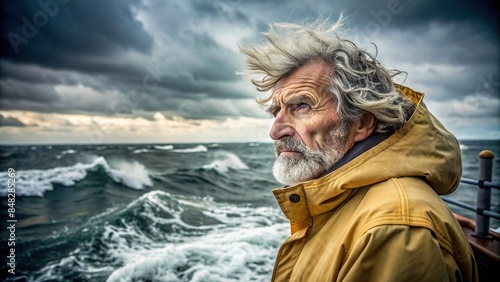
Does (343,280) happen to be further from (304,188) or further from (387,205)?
(304,188)

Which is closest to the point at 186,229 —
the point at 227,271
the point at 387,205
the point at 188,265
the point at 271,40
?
the point at 188,265

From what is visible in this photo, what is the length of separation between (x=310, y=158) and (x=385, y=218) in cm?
74

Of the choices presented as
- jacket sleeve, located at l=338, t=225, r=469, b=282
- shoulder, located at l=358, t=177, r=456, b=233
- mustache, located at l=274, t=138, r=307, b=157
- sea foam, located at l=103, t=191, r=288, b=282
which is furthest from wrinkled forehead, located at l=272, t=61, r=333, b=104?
sea foam, located at l=103, t=191, r=288, b=282

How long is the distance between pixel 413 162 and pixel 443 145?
0.81ft

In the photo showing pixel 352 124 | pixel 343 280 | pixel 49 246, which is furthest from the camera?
pixel 49 246

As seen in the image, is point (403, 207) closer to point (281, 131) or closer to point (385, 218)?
point (385, 218)

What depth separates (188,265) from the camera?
6.14 metres

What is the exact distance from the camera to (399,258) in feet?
3.31

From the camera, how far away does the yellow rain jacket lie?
103 centimetres

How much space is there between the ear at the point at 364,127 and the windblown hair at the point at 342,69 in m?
0.04

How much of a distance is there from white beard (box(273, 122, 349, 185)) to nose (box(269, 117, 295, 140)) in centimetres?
4

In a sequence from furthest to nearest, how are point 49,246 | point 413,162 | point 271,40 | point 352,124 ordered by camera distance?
point 49,246 → point 271,40 → point 352,124 → point 413,162

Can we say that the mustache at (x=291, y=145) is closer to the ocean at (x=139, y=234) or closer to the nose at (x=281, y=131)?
the nose at (x=281, y=131)

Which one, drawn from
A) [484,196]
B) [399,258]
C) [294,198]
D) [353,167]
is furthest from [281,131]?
[484,196]
